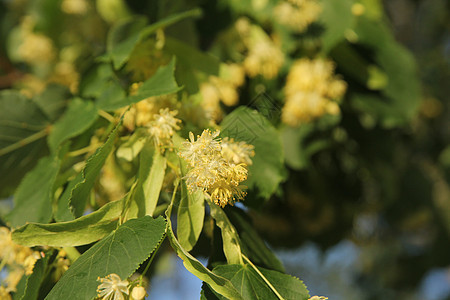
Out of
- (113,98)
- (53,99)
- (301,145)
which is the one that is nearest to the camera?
(113,98)

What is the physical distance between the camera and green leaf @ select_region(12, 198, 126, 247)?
1.76 feet

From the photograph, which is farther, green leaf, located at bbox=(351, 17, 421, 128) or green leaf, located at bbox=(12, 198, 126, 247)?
green leaf, located at bbox=(351, 17, 421, 128)

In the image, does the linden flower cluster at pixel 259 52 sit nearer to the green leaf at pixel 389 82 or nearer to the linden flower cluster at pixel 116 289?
the green leaf at pixel 389 82

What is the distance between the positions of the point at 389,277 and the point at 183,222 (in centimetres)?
267

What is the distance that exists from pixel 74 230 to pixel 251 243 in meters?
0.28

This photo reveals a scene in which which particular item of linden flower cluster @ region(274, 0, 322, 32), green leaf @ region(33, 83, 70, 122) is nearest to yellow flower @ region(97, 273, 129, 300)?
green leaf @ region(33, 83, 70, 122)

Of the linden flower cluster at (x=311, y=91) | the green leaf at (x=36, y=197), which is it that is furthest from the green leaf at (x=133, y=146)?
the linden flower cluster at (x=311, y=91)

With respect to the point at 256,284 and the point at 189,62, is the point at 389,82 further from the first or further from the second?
the point at 256,284

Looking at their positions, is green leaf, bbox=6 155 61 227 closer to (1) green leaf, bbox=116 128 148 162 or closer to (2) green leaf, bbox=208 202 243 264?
(1) green leaf, bbox=116 128 148 162

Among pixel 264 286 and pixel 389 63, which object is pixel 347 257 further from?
pixel 264 286

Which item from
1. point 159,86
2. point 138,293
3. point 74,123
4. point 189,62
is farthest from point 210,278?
point 189,62

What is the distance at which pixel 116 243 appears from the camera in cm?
52

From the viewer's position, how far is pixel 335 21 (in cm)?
115

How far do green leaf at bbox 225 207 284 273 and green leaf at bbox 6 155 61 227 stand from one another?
0.94ft
